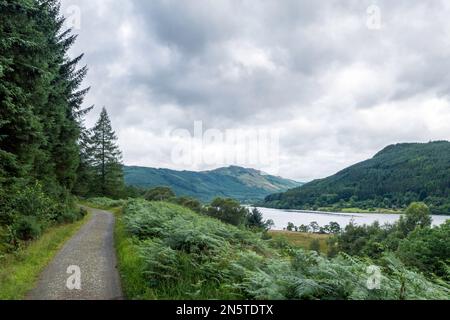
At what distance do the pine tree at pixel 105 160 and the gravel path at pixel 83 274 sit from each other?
1760 inches

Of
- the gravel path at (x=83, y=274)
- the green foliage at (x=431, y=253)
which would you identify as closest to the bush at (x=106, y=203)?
the gravel path at (x=83, y=274)

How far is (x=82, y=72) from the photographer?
1129 inches

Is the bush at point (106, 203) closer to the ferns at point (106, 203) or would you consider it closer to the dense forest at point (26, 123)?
the ferns at point (106, 203)

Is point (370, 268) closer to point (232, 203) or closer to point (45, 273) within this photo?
point (45, 273)

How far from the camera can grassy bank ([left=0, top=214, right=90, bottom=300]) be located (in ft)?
26.7

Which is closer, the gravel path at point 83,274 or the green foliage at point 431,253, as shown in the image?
the gravel path at point 83,274

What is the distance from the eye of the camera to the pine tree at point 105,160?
5894 centimetres

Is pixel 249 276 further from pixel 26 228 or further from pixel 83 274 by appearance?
pixel 26 228

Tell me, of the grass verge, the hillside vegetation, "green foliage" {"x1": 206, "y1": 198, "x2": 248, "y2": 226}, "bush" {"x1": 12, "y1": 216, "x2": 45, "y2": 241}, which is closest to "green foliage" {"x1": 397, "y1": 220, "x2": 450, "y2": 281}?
"green foliage" {"x1": 206, "y1": 198, "x2": 248, "y2": 226}

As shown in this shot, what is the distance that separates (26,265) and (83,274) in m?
2.13

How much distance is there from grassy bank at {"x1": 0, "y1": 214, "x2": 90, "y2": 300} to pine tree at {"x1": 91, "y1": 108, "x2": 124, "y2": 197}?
44310 millimetres

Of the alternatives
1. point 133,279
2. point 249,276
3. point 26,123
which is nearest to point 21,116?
point 26,123

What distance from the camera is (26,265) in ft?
34.6
